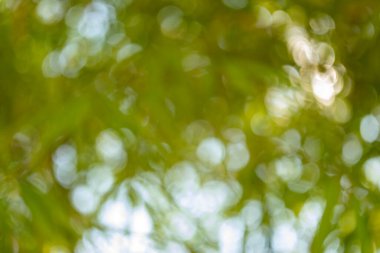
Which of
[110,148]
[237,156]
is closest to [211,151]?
[237,156]

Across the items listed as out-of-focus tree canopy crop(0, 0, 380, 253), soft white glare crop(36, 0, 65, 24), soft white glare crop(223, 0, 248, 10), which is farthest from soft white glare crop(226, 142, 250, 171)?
soft white glare crop(36, 0, 65, 24)

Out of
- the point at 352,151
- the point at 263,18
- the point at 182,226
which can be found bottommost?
the point at 182,226

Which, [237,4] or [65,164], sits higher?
[237,4]

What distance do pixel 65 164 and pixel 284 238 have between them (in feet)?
1.16

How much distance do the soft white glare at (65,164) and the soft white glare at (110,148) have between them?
0.05 metres

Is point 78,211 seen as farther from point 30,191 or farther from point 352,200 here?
point 352,200

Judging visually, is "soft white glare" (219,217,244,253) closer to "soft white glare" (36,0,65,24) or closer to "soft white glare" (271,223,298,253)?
"soft white glare" (271,223,298,253)

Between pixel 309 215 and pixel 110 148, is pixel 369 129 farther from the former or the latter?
pixel 110 148

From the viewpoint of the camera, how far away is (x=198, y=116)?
1.38 meters

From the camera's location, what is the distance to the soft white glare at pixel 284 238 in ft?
3.97

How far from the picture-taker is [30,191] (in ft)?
3.48

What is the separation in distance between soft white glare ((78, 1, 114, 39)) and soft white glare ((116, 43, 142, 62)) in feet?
0.16

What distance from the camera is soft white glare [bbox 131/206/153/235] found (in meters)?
1.24

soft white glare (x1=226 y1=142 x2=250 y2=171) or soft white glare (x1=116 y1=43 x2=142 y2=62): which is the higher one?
soft white glare (x1=116 y1=43 x2=142 y2=62)
